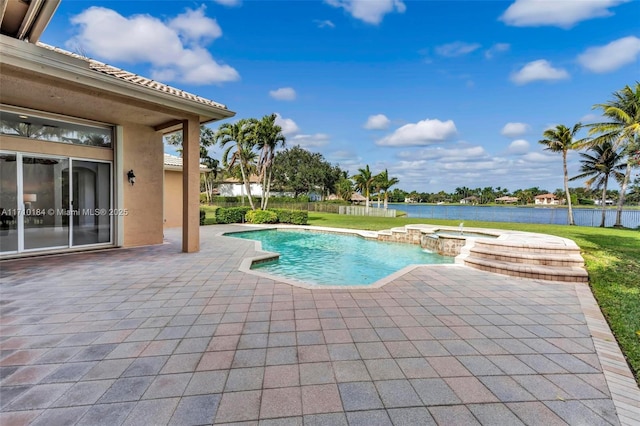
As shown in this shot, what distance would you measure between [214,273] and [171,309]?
1.95 m

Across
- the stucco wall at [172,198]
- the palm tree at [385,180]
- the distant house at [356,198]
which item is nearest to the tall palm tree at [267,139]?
the stucco wall at [172,198]

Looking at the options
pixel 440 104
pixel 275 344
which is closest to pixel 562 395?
pixel 275 344

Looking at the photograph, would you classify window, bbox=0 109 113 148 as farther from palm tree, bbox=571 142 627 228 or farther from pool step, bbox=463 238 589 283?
palm tree, bbox=571 142 627 228

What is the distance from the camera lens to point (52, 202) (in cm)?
739

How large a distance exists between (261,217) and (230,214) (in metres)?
1.91

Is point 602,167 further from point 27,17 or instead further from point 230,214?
point 27,17

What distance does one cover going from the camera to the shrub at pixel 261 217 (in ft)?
59.3

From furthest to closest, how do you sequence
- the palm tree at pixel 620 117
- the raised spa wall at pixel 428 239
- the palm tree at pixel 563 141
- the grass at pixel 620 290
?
the palm tree at pixel 563 141 → the palm tree at pixel 620 117 → the raised spa wall at pixel 428 239 → the grass at pixel 620 290

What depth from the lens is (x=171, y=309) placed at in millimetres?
3973

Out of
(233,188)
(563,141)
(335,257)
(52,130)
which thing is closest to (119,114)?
(52,130)

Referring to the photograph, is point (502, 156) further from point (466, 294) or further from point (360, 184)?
point (466, 294)

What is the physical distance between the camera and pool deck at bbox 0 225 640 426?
2.10 m

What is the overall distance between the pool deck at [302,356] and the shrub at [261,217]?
12.9 m

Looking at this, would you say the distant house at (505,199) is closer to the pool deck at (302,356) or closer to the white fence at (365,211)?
the white fence at (365,211)
